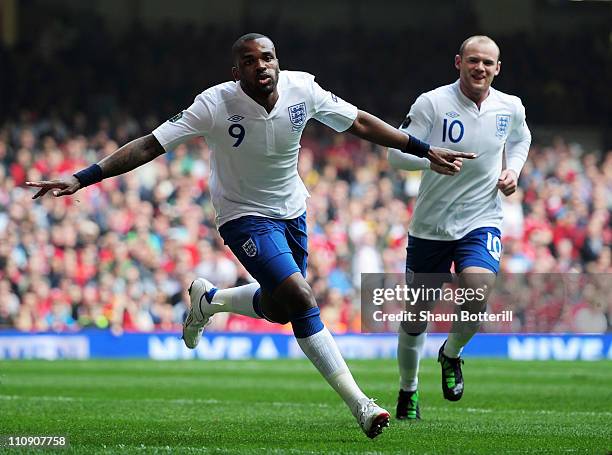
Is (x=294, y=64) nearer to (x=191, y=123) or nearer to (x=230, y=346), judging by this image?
(x=230, y=346)

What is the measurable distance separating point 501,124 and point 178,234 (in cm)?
1287

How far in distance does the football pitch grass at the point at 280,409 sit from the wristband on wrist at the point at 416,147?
195 centimetres

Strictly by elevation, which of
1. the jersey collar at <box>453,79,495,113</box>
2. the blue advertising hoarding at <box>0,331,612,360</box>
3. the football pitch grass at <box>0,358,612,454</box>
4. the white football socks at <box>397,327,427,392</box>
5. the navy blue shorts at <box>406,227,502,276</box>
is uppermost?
the jersey collar at <box>453,79,495,113</box>

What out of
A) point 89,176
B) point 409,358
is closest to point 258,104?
point 89,176

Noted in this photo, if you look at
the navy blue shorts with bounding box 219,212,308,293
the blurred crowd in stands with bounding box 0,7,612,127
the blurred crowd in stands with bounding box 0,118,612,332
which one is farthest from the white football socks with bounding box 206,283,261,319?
the blurred crowd in stands with bounding box 0,7,612,127

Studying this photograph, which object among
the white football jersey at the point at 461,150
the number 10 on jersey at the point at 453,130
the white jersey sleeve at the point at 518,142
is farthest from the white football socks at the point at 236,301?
the white jersey sleeve at the point at 518,142

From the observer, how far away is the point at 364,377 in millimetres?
16422

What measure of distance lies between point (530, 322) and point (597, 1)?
11761mm

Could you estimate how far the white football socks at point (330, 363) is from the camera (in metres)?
8.18

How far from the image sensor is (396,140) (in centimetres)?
886

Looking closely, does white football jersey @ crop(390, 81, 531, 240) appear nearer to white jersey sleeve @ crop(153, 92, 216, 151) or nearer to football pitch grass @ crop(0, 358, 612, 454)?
football pitch grass @ crop(0, 358, 612, 454)

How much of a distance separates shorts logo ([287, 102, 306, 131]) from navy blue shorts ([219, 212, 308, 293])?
683mm

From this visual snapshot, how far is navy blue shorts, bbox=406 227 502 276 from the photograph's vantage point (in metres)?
10.2

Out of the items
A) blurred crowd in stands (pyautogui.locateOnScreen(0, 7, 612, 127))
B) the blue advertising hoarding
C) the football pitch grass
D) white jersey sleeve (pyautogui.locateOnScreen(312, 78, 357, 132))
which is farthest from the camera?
blurred crowd in stands (pyautogui.locateOnScreen(0, 7, 612, 127))
